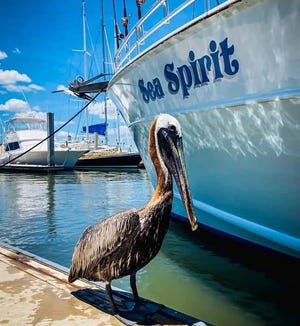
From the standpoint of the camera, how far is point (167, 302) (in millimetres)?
4168

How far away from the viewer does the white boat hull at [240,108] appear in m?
3.66

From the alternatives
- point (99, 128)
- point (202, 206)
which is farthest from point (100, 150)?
point (202, 206)

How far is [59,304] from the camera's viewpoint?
9.39 feet

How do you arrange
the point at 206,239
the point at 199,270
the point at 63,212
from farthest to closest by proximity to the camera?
1. the point at 63,212
2. the point at 206,239
3. the point at 199,270

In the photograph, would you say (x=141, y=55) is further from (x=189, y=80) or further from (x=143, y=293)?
(x=143, y=293)

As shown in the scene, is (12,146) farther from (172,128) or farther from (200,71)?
(172,128)

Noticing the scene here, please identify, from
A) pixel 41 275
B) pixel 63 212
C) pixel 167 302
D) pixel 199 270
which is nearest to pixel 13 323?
pixel 41 275

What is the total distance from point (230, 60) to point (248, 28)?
413 mm

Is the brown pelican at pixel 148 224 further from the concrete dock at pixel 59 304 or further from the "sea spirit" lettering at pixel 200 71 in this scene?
the "sea spirit" lettering at pixel 200 71

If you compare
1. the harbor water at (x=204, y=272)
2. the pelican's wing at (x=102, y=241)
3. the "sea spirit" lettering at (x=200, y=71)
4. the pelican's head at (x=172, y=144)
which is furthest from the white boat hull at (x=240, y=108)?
the pelican's wing at (x=102, y=241)

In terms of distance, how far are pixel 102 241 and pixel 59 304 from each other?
696mm

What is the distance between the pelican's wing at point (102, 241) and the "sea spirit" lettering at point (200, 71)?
93.2 inches

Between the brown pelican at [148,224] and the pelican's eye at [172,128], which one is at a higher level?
the pelican's eye at [172,128]

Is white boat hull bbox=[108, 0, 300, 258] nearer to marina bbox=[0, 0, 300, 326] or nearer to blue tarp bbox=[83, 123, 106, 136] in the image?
marina bbox=[0, 0, 300, 326]
